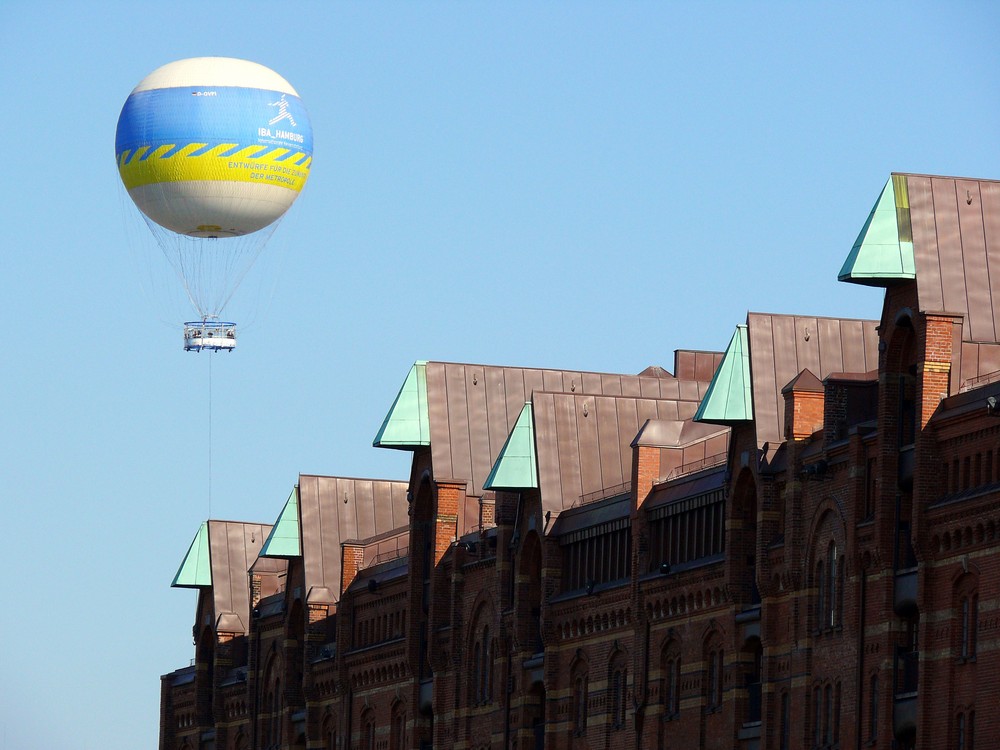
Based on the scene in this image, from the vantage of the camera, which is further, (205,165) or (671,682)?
(205,165)

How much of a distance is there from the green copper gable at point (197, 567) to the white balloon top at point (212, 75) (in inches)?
1173

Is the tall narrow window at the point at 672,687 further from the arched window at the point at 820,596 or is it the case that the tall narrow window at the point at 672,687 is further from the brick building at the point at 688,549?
the arched window at the point at 820,596

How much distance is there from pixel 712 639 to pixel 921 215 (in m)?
14.2

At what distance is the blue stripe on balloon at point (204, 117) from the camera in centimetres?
8975

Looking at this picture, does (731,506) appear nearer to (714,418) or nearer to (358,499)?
(714,418)

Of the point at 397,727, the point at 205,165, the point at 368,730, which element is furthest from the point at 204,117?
the point at 368,730

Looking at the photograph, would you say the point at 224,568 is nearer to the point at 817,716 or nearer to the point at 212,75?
the point at 212,75

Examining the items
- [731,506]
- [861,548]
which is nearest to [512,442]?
[731,506]

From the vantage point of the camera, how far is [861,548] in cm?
6906

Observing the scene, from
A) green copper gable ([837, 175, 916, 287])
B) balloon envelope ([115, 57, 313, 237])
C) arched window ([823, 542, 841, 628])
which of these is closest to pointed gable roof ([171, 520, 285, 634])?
balloon envelope ([115, 57, 313, 237])

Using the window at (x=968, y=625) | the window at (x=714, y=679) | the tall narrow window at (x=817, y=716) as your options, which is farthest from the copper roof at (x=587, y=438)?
the window at (x=968, y=625)

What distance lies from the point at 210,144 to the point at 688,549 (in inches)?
860

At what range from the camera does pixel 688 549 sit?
79188 mm

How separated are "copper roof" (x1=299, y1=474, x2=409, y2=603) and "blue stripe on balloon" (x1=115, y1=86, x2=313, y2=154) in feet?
63.0
